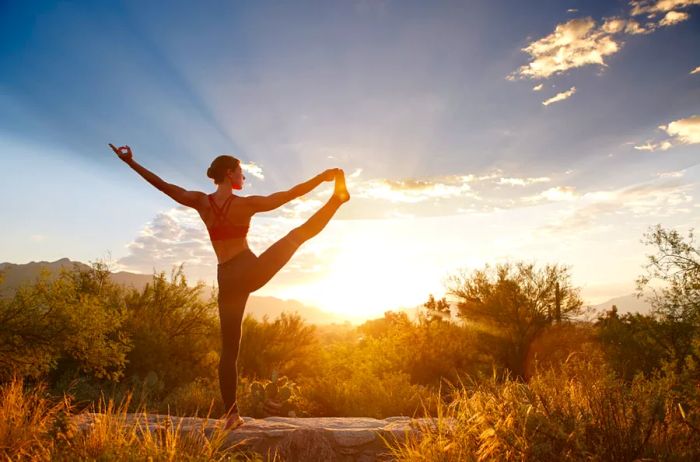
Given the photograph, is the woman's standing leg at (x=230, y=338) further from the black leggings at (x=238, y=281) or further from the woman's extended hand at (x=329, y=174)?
the woman's extended hand at (x=329, y=174)

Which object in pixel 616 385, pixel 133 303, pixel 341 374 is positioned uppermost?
pixel 133 303

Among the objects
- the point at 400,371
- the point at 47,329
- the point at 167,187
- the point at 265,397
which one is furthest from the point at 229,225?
the point at 400,371

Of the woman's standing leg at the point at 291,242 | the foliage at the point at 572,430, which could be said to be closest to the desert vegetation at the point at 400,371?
the foliage at the point at 572,430

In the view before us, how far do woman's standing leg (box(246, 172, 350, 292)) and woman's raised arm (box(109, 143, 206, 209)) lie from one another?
3.06 feet

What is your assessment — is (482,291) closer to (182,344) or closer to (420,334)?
(420,334)

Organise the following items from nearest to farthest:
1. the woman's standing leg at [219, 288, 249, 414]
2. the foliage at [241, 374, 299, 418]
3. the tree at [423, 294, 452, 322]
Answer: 1. the woman's standing leg at [219, 288, 249, 414]
2. the foliage at [241, 374, 299, 418]
3. the tree at [423, 294, 452, 322]

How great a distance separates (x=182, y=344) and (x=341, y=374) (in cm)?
448

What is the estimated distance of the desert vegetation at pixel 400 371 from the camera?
147 inches

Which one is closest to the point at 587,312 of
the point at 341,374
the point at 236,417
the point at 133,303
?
the point at 341,374

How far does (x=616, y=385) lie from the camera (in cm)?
405

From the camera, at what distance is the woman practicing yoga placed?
4.73 m

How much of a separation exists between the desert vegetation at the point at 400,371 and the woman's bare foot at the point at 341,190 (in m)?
2.08

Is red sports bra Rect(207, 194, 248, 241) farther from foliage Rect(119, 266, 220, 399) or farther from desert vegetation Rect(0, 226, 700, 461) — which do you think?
foliage Rect(119, 266, 220, 399)

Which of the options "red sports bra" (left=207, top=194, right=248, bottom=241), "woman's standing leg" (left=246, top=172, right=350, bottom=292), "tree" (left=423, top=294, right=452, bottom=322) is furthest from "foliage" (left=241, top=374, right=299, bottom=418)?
"tree" (left=423, top=294, right=452, bottom=322)
